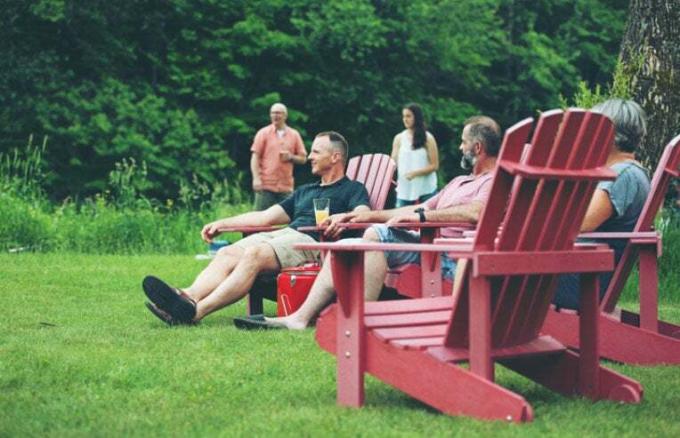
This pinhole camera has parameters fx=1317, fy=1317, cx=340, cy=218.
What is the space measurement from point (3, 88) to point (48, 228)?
36.9ft

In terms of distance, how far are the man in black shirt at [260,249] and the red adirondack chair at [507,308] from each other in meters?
2.71

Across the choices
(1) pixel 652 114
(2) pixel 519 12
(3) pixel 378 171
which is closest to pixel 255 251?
(3) pixel 378 171

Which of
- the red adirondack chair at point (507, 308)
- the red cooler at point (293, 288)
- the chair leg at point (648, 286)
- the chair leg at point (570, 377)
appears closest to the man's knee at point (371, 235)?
the red cooler at point (293, 288)

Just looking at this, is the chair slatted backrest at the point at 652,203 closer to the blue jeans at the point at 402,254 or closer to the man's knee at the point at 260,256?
the blue jeans at the point at 402,254

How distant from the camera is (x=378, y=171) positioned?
27.8 feet

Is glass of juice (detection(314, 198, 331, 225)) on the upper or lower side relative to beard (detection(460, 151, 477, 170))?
lower

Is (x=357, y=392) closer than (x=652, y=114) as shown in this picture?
Yes

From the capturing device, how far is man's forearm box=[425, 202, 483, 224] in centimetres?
704

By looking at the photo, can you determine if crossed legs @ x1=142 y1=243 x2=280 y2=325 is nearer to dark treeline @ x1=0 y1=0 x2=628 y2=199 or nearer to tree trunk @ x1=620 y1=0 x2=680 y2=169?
tree trunk @ x1=620 y1=0 x2=680 y2=169

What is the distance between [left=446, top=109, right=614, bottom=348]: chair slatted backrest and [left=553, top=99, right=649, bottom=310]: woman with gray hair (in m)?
1.48

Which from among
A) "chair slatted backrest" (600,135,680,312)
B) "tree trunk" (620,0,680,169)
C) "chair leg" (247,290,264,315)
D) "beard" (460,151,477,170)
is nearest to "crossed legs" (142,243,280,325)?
"chair leg" (247,290,264,315)

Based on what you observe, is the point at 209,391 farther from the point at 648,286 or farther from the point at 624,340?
the point at 648,286

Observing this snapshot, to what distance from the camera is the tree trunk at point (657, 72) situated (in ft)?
35.0

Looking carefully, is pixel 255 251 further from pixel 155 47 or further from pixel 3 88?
pixel 155 47
